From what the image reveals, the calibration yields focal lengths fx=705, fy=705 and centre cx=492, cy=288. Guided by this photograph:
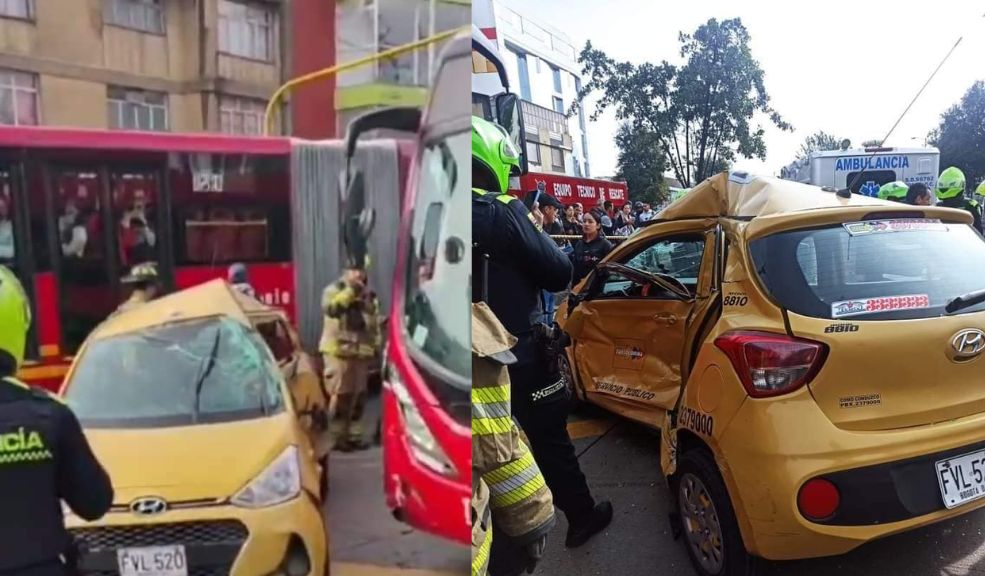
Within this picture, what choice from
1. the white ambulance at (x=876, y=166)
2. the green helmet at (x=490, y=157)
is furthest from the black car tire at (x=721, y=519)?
the white ambulance at (x=876, y=166)

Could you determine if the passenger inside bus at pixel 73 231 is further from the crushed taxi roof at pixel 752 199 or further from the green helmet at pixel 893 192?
the green helmet at pixel 893 192

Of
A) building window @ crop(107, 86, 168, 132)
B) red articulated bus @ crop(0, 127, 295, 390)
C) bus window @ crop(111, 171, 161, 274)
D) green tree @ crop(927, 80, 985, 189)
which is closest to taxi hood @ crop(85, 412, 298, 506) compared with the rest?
red articulated bus @ crop(0, 127, 295, 390)

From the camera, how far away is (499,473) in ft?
6.89

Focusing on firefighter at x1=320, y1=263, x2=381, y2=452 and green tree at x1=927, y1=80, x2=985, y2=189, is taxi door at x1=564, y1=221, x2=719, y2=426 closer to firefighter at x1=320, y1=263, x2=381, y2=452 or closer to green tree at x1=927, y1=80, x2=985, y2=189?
firefighter at x1=320, y1=263, x2=381, y2=452

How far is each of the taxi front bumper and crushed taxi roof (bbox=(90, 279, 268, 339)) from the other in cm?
25

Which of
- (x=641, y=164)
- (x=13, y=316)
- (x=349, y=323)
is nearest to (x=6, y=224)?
(x=13, y=316)

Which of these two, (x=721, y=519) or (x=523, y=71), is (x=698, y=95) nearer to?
(x=523, y=71)

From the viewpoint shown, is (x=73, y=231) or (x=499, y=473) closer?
(x=73, y=231)

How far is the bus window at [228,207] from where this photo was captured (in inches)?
37.4

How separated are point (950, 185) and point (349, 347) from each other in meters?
7.40

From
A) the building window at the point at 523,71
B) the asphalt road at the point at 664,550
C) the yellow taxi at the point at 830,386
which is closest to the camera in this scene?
the yellow taxi at the point at 830,386

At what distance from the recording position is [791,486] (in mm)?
2377

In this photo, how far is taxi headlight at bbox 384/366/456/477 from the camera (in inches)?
44.3

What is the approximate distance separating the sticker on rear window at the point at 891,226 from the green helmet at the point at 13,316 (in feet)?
8.98
